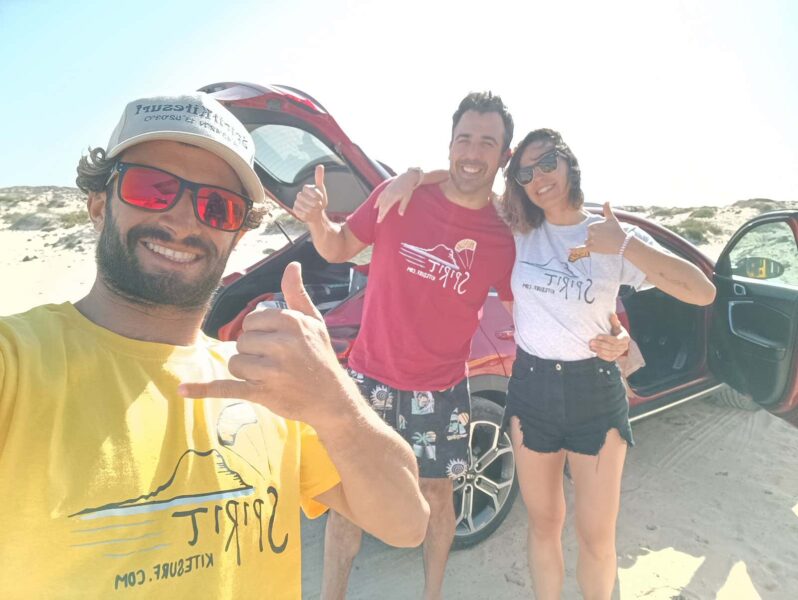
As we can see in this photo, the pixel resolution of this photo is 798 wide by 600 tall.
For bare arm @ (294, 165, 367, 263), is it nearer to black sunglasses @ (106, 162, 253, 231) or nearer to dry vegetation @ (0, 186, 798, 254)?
black sunglasses @ (106, 162, 253, 231)

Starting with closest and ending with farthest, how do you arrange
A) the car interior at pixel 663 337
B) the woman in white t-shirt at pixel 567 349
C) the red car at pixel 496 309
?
the woman in white t-shirt at pixel 567 349, the red car at pixel 496 309, the car interior at pixel 663 337

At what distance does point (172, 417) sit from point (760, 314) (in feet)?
11.6

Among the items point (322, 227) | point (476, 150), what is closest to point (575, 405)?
point (476, 150)

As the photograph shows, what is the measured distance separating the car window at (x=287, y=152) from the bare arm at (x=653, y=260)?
5.39 feet

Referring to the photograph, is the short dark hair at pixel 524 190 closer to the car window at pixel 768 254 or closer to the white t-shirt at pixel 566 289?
the white t-shirt at pixel 566 289

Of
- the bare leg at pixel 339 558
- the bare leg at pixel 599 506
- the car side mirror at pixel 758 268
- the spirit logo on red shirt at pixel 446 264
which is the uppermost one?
the spirit logo on red shirt at pixel 446 264

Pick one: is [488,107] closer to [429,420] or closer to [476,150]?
[476,150]

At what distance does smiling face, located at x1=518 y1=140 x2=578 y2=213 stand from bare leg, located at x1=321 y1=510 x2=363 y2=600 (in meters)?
1.61

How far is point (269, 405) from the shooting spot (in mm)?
898

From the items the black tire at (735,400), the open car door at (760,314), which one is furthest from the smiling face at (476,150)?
the black tire at (735,400)

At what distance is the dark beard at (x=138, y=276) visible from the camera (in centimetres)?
112

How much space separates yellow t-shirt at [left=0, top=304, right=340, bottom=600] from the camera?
2.70ft

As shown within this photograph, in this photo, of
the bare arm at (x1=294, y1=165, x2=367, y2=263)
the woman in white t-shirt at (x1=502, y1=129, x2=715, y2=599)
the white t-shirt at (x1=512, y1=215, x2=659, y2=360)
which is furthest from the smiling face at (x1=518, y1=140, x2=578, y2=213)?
the bare arm at (x1=294, y1=165, x2=367, y2=263)

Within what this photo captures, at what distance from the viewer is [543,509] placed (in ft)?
6.97
